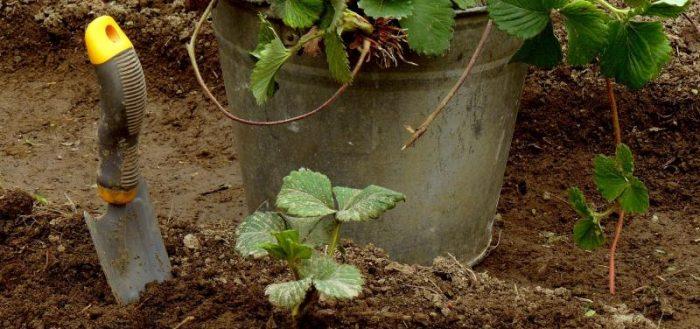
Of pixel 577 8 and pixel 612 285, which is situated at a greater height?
pixel 577 8

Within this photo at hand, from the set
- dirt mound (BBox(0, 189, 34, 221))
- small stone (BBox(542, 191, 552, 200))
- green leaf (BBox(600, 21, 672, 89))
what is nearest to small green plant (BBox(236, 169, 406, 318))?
green leaf (BBox(600, 21, 672, 89))

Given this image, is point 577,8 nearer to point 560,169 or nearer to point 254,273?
point 254,273

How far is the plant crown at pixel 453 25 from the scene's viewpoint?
158 cm

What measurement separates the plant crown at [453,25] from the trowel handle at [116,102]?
237 millimetres

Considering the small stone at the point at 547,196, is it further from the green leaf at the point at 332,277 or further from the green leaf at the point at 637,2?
the green leaf at the point at 332,277

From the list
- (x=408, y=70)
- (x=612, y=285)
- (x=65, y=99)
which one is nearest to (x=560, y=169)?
(x=612, y=285)

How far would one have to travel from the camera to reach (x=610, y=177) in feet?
6.01

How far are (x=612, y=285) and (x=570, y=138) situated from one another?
3.14 feet

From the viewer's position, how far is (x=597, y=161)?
1825mm

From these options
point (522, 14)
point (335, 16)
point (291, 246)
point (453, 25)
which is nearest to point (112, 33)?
point (335, 16)

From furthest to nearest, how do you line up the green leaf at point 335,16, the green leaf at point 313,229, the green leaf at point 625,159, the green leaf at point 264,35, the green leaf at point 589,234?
the green leaf at point 589,234, the green leaf at point 625,159, the green leaf at point 264,35, the green leaf at point 335,16, the green leaf at point 313,229

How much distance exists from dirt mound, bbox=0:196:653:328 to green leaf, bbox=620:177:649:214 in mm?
208

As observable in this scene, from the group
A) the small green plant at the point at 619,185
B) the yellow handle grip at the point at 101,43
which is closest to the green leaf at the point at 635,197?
the small green plant at the point at 619,185

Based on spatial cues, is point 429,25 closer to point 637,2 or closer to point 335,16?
point 335,16
